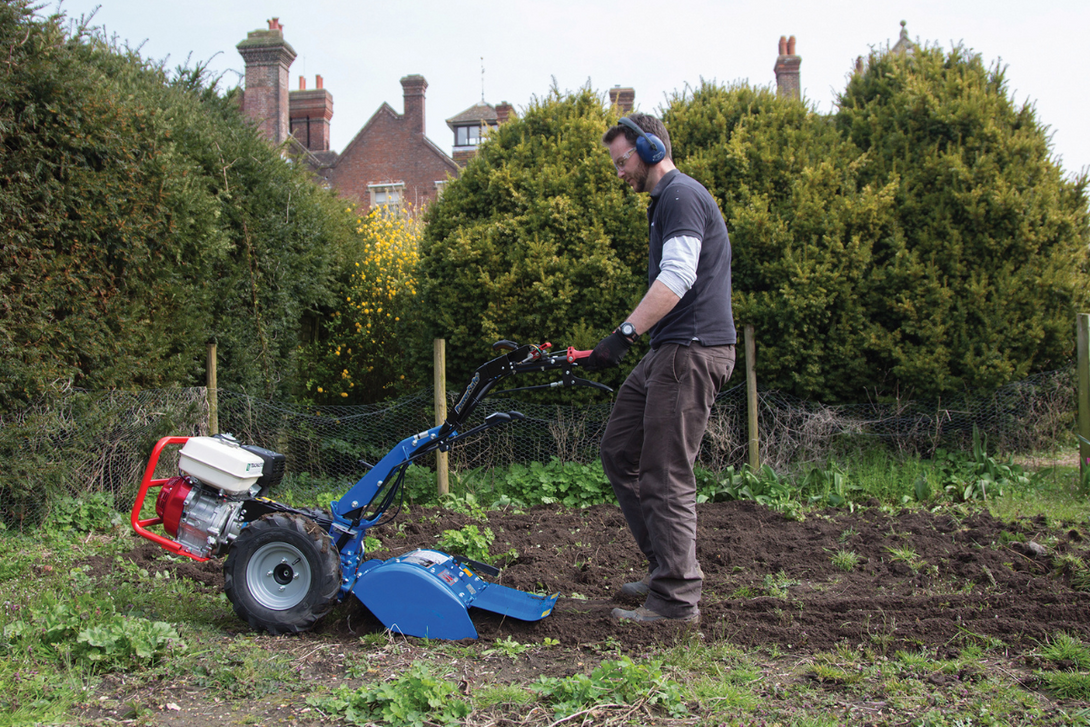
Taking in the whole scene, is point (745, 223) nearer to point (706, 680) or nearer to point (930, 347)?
point (930, 347)

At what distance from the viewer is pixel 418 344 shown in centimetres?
752

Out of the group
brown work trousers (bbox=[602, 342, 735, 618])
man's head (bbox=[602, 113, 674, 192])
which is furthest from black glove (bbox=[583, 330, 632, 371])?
man's head (bbox=[602, 113, 674, 192])

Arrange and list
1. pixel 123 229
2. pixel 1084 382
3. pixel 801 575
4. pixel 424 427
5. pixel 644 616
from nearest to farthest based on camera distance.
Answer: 1. pixel 644 616
2. pixel 801 575
3. pixel 123 229
4. pixel 1084 382
5. pixel 424 427

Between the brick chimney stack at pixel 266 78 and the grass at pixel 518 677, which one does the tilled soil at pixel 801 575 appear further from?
the brick chimney stack at pixel 266 78

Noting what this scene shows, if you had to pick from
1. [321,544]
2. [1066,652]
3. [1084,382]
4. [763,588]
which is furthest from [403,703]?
[1084,382]

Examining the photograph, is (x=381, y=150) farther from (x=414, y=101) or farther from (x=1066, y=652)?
(x=1066, y=652)

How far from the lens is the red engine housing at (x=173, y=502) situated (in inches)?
143

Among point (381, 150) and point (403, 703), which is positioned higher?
point (381, 150)

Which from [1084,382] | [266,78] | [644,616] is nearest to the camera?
[644,616]

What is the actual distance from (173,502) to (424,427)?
12.2 feet

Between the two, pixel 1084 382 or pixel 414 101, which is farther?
pixel 414 101

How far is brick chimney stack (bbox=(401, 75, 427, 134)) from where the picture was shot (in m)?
29.8

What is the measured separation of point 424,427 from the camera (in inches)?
288

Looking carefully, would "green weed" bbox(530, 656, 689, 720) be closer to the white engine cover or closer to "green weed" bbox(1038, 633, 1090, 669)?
"green weed" bbox(1038, 633, 1090, 669)
